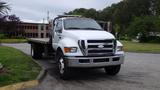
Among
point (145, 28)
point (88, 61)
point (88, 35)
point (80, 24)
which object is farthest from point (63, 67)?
point (145, 28)

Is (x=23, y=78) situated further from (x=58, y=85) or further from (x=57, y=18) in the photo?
(x=57, y=18)

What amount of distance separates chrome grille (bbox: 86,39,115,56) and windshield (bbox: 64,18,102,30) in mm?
1646

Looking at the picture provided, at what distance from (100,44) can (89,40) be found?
41 centimetres

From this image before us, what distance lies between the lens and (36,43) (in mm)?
20594

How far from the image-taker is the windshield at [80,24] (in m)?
14.7

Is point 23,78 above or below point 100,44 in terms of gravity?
below

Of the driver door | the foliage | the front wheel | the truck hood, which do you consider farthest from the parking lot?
the foliage

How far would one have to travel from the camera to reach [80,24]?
589 inches

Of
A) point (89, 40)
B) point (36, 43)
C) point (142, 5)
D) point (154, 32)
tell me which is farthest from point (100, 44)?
point (142, 5)

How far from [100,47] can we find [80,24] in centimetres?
212

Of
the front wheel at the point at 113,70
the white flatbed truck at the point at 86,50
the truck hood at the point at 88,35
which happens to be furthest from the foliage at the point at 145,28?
the truck hood at the point at 88,35

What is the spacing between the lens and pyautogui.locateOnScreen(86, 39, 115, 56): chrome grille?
42.7 ft

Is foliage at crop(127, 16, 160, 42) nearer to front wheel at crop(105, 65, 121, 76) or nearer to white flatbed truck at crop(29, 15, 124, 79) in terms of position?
front wheel at crop(105, 65, 121, 76)

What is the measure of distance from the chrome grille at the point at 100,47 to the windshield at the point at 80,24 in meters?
1.65
